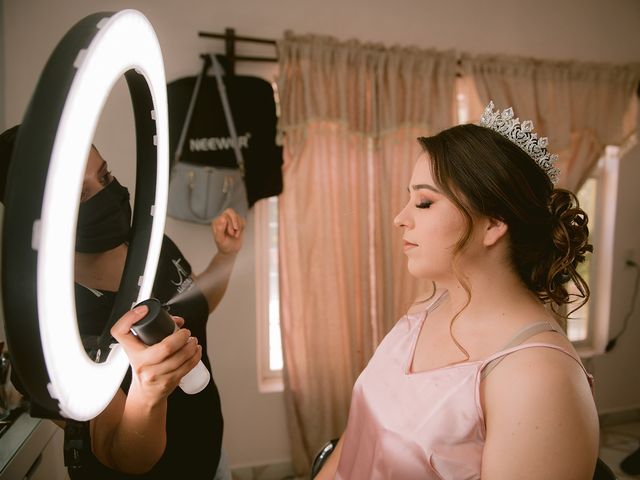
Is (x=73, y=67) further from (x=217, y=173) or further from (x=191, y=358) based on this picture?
(x=217, y=173)

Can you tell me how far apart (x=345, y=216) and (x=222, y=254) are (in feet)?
3.44

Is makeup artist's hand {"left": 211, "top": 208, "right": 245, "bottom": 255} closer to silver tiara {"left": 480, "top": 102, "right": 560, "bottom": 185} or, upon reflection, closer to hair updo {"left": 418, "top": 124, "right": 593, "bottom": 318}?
hair updo {"left": 418, "top": 124, "right": 593, "bottom": 318}

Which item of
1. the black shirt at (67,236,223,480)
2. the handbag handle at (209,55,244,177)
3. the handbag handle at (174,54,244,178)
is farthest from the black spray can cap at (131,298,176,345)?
the handbag handle at (209,55,244,177)

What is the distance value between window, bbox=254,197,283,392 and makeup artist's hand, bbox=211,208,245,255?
0.99 meters

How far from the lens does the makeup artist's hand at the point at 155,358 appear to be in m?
0.48

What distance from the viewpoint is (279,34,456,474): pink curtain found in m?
1.93

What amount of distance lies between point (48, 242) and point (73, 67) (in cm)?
15

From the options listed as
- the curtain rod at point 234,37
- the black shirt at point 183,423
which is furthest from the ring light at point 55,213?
the curtain rod at point 234,37

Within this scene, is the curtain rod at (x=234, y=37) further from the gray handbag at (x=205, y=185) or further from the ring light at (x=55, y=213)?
the ring light at (x=55, y=213)

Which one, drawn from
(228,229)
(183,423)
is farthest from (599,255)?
(183,423)

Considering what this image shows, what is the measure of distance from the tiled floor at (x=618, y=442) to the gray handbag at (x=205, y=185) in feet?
8.34

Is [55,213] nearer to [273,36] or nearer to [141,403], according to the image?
[141,403]

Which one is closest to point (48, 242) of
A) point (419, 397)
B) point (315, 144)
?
point (419, 397)

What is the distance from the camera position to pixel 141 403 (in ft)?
1.78
